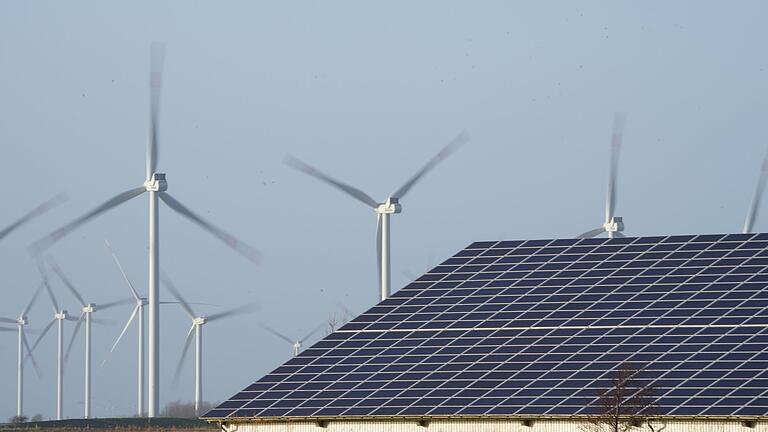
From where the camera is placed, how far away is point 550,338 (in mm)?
63375

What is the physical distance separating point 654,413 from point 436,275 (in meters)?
19.3

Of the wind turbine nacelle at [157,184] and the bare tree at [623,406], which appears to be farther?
the wind turbine nacelle at [157,184]

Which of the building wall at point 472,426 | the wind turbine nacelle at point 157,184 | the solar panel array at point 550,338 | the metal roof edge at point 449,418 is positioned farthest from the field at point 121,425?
the building wall at point 472,426

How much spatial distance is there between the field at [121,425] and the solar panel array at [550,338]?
23.2 meters

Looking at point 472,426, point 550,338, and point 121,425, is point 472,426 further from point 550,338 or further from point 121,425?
point 121,425

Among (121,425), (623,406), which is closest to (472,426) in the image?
(623,406)

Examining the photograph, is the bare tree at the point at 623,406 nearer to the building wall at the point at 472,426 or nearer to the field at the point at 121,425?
the building wall at the point at 472,426

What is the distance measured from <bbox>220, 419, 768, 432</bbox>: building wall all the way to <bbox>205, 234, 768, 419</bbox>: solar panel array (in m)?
0.43

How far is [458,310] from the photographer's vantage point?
222 feet

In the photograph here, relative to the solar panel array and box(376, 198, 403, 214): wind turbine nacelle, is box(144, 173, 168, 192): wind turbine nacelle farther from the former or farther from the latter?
the solar panel array

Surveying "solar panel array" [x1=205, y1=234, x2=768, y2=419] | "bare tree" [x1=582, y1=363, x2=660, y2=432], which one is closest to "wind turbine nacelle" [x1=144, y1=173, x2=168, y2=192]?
"solar panel array" [x1=205, y1=234, x2=768, y2=419]

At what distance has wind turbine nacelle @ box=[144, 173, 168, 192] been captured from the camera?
93.1 metres

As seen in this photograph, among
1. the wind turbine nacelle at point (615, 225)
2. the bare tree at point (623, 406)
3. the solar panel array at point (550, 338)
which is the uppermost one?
the wind turbine nacelle at point (615, 225)

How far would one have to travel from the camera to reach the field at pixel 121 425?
9112 centimetres
